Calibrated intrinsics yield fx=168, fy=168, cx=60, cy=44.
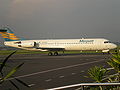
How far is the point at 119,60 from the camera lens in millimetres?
5848

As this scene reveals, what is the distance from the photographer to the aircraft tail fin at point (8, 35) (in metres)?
43.2

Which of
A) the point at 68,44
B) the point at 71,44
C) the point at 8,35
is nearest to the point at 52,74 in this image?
the point at 71,44

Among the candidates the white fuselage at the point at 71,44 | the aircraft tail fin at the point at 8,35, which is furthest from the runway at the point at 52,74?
the aircraft tail fin at the point at 8,35

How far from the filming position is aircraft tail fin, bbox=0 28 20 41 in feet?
142

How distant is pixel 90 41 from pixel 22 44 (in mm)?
16046

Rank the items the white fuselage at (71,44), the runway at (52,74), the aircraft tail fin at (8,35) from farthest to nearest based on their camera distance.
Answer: the aircraft tail fin at (8,35) < the white fuselage at (71,44) < the runway at (52,74)

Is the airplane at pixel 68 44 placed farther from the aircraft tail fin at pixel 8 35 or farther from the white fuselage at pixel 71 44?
the aircraft tail fin at pixel 8 35

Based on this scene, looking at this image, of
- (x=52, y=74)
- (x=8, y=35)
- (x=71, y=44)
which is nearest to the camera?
(x=52, y=74)

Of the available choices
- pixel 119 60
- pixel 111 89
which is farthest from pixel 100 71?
pixel 111 89

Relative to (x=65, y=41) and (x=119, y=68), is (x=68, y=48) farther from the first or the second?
(x=119, y=68)

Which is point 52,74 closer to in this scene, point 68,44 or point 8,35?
point 68,44

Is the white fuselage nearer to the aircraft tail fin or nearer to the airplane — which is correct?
the airplane

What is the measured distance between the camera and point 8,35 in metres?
43.5

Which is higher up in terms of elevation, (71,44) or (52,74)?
(71,44)
